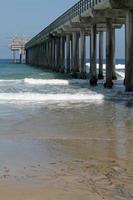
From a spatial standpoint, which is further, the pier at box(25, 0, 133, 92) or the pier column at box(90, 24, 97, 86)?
the pier column at box(90, 24, 97, 86)

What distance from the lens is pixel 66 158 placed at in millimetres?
7609

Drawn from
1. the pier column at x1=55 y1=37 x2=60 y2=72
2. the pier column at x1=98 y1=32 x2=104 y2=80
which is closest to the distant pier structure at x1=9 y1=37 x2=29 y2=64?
the pier column at x1=55 y1=37 x2=60 y2=72

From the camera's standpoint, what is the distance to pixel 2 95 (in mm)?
21266

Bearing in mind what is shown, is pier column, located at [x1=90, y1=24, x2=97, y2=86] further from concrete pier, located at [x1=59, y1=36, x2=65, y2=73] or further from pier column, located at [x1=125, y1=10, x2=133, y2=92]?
concrete pier, located at [x1=59, y1=36, x2=65, y2=73]

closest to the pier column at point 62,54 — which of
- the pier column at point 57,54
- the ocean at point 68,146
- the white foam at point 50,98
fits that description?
the pier column at point 57,54

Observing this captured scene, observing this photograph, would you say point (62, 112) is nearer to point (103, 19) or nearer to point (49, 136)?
point (49, 136)

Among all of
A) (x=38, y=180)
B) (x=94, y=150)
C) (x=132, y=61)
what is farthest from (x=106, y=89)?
(x=38, y=180)

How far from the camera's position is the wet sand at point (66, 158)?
18.8ft

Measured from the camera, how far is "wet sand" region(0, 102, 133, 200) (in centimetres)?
572

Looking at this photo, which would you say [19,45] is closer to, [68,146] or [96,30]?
[96,30]

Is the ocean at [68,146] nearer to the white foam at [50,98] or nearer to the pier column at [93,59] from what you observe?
the white foam at [50,98]

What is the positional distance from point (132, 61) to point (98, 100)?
2470mm

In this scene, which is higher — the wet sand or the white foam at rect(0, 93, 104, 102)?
the wet sand

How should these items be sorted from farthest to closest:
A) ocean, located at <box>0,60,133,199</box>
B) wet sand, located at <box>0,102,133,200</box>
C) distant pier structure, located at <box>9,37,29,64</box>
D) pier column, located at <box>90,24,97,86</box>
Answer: distant pier structure, located at <box>9,37,29,64</box>, pier column, located at <box>90,24,97,86</box>, ocean, located at <box>0,60,133,199</box>, wet sand, located at <box>0,102,133,200</box>
